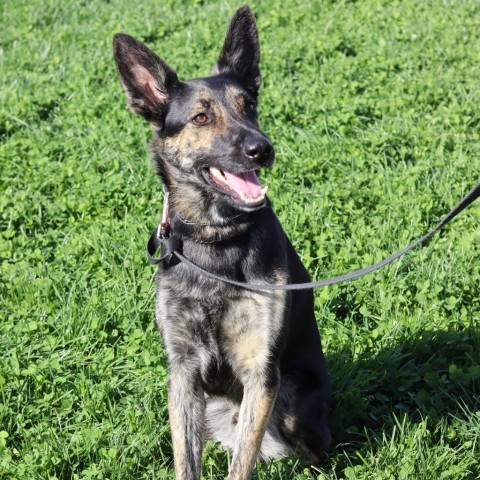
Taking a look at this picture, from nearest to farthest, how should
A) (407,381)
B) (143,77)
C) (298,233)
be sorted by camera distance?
(143,77), (407,381), (298,233)

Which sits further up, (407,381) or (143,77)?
(143,77)

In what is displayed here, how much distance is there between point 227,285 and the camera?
3.61 m

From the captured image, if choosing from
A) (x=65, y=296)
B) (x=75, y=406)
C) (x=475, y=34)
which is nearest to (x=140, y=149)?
(x=65, y=296)

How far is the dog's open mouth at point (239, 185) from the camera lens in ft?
11.5

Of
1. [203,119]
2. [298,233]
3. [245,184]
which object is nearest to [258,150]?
[245,184]

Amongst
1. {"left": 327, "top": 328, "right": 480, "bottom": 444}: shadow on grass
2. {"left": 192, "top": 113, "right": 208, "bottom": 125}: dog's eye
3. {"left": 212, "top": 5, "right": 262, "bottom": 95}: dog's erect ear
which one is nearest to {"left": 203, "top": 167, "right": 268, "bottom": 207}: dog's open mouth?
{"left": 192, "top": 113, "right": 208, "bottom": 125}: dog's eye

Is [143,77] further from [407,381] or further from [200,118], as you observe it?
[407,381]

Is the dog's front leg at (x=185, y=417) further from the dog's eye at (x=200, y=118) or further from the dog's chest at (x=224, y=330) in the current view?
the dog's eye at (x=200, y=118)

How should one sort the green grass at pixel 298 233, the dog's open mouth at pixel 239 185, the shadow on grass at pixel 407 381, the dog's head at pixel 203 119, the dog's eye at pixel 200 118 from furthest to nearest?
1. the shadow on grass at pixel 407 381
2. the green grass at pixel 298 233
3. the dog's eye at pixel 200 118
4. the dog's head at pixel 203 119
5. the dog's open mouth at pixel 239 185

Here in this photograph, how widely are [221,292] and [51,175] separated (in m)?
3.11

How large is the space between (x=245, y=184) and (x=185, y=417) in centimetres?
113

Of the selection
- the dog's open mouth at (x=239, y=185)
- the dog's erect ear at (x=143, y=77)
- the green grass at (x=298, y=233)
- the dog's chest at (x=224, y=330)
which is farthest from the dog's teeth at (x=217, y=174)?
the green grass at (x=298, y=233)

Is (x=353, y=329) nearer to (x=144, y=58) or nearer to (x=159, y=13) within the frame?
(x=144, y=58)

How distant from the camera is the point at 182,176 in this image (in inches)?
153
